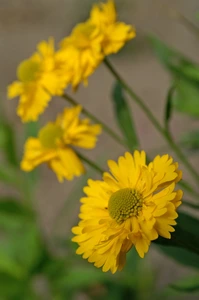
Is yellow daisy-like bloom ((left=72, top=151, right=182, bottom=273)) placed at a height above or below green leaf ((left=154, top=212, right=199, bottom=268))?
above

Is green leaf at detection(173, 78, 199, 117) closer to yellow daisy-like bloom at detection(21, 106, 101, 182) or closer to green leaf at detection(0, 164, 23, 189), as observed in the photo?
yellow daisy-like bloom at detection(21, 106, 101, 182)

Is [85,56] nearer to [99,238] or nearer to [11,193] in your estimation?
→ [99,238]

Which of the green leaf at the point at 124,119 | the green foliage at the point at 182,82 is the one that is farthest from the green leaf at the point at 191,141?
the green leaf at the point at 124,119

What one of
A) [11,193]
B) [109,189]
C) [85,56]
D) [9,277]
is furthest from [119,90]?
[11,193]

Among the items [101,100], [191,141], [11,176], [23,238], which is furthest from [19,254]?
[101,100]

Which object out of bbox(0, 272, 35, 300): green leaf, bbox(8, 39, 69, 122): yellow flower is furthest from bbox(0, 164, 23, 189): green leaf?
bbox(8, 39, 69, 122): yellow flower

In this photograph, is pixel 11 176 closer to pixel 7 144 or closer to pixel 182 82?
pixel 7 144

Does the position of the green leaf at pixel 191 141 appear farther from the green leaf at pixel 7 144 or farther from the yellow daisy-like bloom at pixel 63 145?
the green leaf at pixel 7 144

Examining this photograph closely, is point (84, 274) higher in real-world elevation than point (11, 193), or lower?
lower
